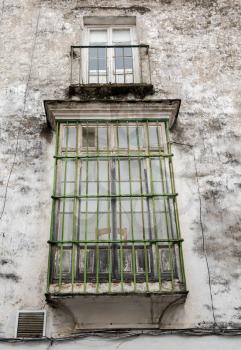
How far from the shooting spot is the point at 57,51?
8.66m

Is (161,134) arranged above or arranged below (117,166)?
above

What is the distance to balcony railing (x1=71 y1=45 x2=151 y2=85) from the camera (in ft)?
27.6

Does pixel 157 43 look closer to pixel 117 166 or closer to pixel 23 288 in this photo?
pixel 117 166

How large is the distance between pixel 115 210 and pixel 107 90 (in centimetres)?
241

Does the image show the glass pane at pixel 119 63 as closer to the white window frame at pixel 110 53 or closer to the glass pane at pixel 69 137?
the white window frame at pixel 110 53

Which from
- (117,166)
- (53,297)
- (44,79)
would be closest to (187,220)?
(117,166)

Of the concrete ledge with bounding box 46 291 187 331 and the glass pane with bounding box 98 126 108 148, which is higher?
the glass pane with bounding box 98 126 108 148

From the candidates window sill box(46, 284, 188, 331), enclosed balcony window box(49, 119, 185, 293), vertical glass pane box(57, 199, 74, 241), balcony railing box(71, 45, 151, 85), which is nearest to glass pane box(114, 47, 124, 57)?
balcony railing box(71, 45, 151, 85)

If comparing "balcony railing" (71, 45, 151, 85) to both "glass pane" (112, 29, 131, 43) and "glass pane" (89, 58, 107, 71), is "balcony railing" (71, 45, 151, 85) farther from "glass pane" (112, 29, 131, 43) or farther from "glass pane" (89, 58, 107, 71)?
"glass pane" (112, 29, 131, 43)

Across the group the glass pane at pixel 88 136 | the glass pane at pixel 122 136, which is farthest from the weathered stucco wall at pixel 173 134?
the glass pane at pixel 122 136

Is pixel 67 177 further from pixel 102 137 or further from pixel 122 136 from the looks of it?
pixel 122 136

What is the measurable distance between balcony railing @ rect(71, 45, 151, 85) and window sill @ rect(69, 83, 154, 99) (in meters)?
0.17

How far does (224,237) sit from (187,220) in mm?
546

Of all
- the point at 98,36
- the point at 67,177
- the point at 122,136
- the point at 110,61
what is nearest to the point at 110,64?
the point at 110,61
